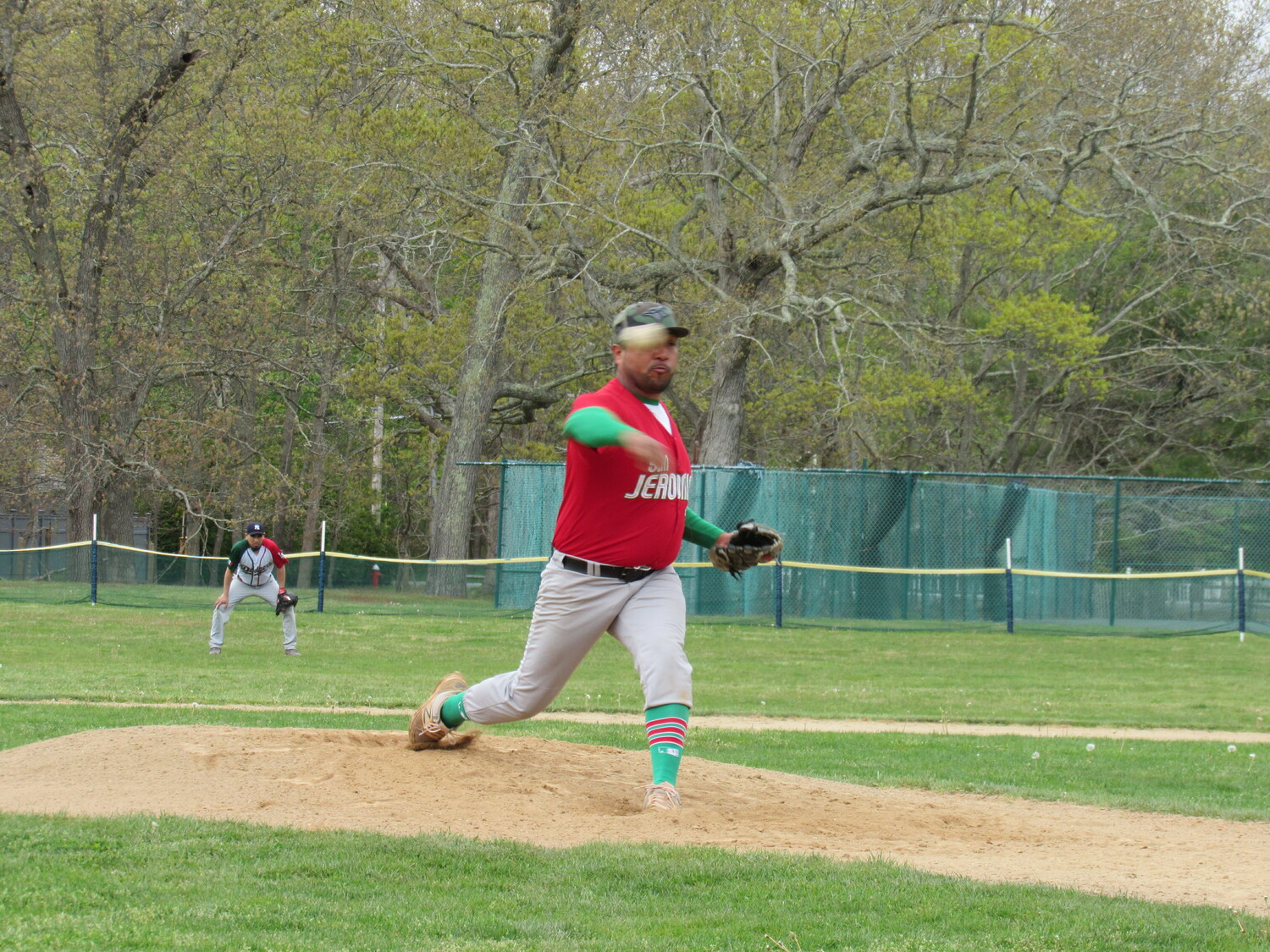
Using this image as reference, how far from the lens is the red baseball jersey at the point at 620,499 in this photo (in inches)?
225

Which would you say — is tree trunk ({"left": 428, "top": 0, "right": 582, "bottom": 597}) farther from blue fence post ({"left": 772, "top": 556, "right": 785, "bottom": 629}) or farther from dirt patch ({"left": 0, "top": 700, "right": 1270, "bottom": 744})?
dirt patch ({"left": 0, "top": 700, "right": 1270, "bottom": 744})

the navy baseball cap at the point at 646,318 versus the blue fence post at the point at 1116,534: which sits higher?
the navy baseball cap at the point at 646,318

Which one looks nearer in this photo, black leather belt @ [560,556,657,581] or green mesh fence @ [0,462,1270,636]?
black leather belt @ [560,556,657,581]

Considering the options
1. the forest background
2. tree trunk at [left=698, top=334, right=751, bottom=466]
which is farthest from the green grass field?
the forest background

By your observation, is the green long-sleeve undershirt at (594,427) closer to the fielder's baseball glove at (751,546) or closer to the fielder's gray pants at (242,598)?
the fielder's baseball glove at (751,546)

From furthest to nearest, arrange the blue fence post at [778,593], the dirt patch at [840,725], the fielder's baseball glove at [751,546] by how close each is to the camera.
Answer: the blue fence post at [778,593], the dirt patch at [840,725], the fielder's baseball glove at [751,546]

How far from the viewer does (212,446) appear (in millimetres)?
34250

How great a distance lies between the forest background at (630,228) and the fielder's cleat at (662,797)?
15.1 metres

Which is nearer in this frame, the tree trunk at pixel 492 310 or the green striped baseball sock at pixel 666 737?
the green striped baseball sock at pixel 666 737

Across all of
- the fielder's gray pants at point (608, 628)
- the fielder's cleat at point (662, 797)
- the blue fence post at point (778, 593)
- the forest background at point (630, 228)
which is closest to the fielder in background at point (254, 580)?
the blue fence post at point (778, 593)

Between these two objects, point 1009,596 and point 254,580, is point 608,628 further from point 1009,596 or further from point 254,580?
point 1009,596

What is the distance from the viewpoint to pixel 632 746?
9.23 meters

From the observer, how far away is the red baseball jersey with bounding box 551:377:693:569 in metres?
5.71

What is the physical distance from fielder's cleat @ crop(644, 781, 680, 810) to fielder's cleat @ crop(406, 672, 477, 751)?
4.57 feet
